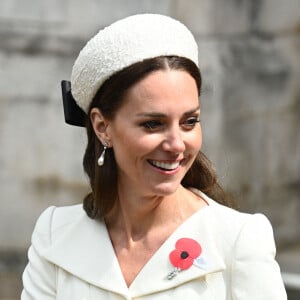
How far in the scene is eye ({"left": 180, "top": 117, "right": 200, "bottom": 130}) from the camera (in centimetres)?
327

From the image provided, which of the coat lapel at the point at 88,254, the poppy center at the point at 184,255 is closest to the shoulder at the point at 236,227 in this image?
the poppy center at the point at 184,255

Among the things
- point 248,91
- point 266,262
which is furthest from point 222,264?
point 248,91

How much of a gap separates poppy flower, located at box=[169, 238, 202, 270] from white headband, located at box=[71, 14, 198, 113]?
0.55 metres

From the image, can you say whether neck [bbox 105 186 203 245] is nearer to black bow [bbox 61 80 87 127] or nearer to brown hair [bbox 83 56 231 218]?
brown hair [bbox 83 56 231 218]

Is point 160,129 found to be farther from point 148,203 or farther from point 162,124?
point 148,203

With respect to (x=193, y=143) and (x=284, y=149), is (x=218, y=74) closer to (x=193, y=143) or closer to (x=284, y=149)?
(x=284, y=149)

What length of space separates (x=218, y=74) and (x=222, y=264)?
407cm

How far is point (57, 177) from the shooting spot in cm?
701

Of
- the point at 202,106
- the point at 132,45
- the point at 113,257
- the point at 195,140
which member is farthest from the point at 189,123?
the point at 202,106

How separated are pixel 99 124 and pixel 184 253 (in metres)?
0.48

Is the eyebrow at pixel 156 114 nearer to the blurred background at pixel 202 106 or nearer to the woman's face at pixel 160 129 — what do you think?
the woman's face at pixel 160 129

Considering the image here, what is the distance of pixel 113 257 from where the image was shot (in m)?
3.49

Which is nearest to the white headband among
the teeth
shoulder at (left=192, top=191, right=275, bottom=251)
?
the teeth

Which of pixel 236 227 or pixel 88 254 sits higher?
pixel 236 227
